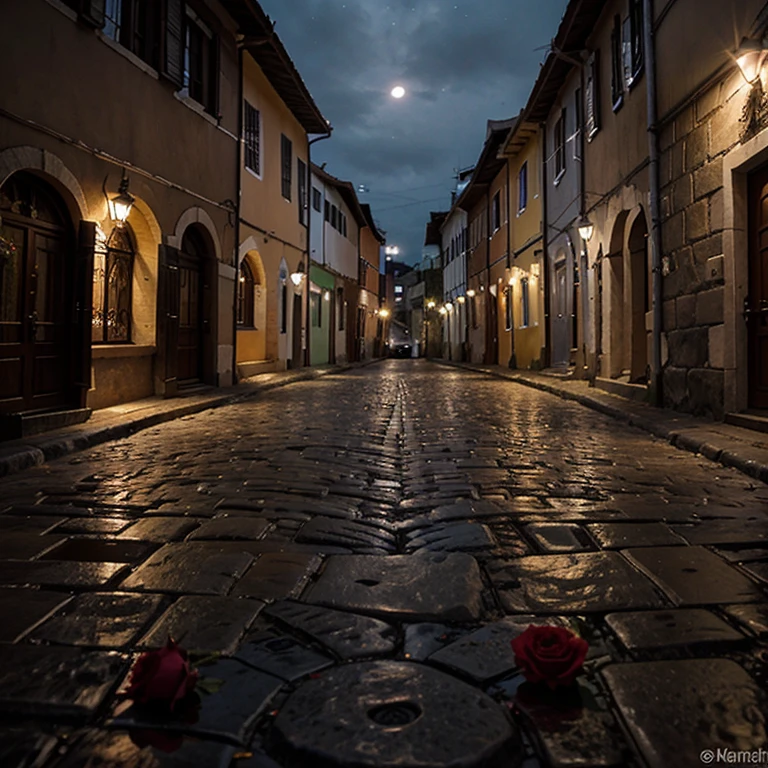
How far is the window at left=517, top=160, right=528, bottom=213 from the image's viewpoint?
68.7 feet

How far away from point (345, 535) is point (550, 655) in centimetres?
194

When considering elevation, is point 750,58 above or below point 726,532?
above

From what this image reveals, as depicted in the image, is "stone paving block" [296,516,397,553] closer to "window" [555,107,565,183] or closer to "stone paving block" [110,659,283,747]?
"stone paving block" [110,659,283,747]

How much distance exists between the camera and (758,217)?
733 centimetres

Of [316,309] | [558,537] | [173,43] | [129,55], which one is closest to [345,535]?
[558,537]

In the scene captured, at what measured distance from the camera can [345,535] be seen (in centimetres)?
374

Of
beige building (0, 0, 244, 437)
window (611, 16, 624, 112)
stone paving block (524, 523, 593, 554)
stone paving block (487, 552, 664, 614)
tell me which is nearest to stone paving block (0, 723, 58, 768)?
stone paving block (487, 552, 664, 614)

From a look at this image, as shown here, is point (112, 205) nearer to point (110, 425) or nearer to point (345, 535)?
point (110, 425)

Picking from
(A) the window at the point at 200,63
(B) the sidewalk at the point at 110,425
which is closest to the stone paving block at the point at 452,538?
(B) the sidewalk at the point at 110,425

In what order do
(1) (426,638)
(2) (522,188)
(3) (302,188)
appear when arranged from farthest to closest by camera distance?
(3) (302,188) → (2) (522,188) → (1) (426,638)

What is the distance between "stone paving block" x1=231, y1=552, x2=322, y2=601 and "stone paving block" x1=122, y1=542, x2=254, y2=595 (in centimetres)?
6

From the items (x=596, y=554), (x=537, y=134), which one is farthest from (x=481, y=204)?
(x=596, y=554)

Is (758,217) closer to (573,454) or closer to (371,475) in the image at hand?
(573,454)

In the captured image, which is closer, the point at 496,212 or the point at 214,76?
the point at 214,76
